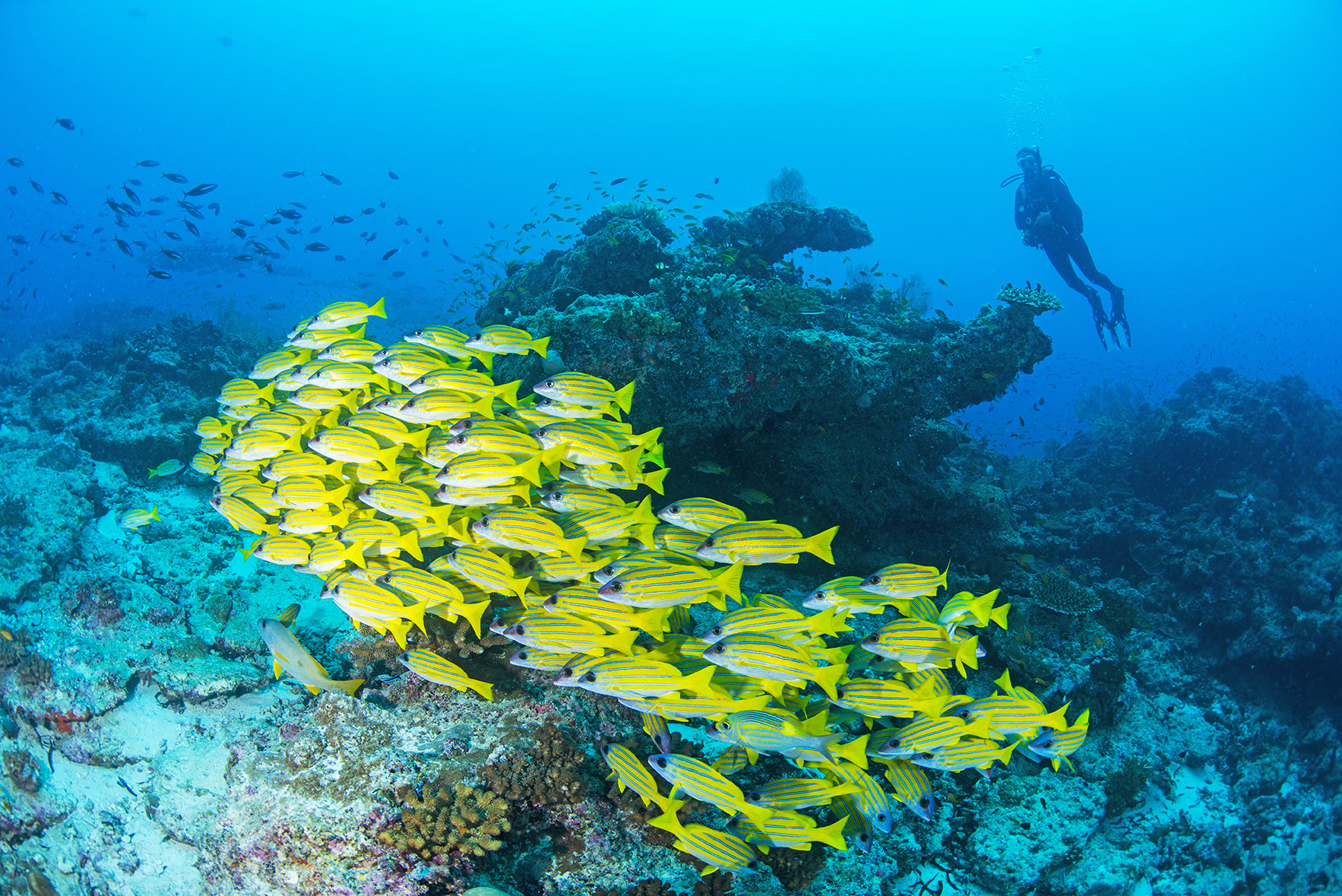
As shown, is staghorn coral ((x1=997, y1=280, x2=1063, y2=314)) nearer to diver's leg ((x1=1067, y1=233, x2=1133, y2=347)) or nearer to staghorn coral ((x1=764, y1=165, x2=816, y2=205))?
staghorn coral ((x1=764, y1=165, x2=816, y2=205))

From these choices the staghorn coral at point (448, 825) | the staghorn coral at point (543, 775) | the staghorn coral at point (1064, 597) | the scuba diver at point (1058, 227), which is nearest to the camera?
the staghorn coral at point (448, 825)

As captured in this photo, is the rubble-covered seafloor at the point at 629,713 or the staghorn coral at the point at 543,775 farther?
the rubble-covered seafloor at the point at 629,713

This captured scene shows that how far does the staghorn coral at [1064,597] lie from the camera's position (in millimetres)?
7066

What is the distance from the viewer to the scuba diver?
18422mm

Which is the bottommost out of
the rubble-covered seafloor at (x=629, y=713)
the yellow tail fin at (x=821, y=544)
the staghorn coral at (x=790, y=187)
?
the rubble-covered seafloor at (x=629, y=713)

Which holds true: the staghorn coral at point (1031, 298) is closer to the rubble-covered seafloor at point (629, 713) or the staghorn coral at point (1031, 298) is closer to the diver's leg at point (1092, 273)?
the rubble-covered seafloor at point (629, 713)

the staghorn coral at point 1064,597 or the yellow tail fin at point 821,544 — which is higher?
the yellow tail fin at point 821,544

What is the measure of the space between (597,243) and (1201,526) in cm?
1432

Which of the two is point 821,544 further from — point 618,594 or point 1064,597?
point 1064,597

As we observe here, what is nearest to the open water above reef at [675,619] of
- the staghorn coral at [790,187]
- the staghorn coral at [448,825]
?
the staghorn coral at [448,825]

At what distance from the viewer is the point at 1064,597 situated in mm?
7199

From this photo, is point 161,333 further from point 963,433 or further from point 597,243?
point 963,433

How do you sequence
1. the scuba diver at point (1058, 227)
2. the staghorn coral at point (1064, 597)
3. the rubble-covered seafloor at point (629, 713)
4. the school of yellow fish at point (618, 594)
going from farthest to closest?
the scuba diver at point (1058, 227)
the staghorn coral at point (1064, 597)
the rubble-covered seafloor at point (629, 713)
the school of yellow fish at point (618, 594)

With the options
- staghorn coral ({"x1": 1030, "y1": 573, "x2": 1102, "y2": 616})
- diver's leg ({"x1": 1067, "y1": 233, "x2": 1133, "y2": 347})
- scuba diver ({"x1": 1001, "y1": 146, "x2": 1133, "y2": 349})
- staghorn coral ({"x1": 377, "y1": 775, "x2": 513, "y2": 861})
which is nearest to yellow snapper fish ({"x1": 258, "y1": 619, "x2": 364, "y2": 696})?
staghorn coral ({"x1": 377, "y1": 775, "x2": 513, "y2": 861})
